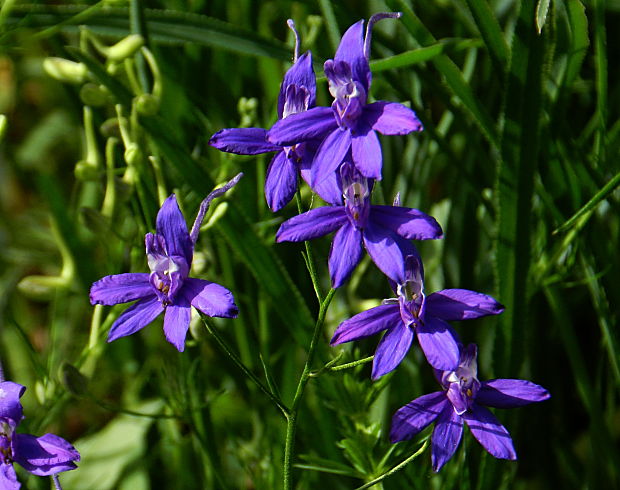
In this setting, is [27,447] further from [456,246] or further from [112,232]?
[456,246]

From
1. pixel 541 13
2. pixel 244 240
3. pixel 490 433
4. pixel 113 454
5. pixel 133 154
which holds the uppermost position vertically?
pixel 541 13

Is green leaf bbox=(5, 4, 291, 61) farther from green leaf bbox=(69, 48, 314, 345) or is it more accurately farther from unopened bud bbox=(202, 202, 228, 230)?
unopened bud bbox=(202, 202, 228, 230)

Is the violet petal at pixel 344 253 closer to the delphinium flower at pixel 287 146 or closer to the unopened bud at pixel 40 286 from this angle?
the delphinium flower at pixel 287 146

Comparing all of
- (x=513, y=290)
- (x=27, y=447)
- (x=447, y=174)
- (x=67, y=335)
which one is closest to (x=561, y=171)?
(x=513, y=290)

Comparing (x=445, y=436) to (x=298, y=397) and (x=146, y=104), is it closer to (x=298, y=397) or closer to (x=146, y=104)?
(x=298, y=397)

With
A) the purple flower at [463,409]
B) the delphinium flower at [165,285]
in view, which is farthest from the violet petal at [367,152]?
the purple flower at [463,409]

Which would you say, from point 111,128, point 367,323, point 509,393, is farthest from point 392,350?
point 111,128
